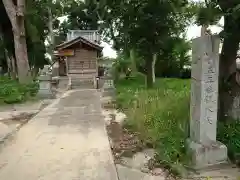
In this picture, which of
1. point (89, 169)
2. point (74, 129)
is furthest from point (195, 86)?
point (74, 129)

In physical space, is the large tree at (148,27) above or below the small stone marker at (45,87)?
above

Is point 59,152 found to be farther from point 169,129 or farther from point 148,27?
point 148,27

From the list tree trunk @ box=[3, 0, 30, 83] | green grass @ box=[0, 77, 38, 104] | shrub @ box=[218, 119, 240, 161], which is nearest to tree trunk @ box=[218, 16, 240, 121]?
shrub @ box=[218, 119, 240, 161]

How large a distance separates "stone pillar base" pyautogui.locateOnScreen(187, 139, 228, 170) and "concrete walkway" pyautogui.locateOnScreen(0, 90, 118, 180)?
1.21m

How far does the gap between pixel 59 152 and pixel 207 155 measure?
254 centimetres

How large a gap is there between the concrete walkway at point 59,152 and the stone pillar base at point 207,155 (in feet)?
3.96

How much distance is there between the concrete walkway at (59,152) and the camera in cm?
443

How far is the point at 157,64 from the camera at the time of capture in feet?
79.7

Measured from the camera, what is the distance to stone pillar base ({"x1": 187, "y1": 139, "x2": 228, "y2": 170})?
14.9 ft

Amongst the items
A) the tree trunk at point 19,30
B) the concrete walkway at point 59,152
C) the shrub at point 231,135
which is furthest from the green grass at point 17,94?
the shrub at point 231,135

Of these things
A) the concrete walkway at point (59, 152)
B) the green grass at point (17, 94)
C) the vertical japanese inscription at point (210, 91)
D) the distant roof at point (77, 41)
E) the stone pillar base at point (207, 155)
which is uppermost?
the distant roof at point (77, 41)

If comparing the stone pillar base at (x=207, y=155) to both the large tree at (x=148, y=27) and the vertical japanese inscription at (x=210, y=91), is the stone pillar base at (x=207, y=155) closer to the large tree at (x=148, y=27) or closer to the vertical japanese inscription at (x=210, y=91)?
the vertical japanese inscription at (x=210, y=91)

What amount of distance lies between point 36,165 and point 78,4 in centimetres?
3319

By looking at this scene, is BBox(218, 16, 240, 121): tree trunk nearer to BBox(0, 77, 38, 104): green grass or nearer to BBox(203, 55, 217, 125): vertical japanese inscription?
BBox(203, 55, 217, 125): vertical japanese inscription
